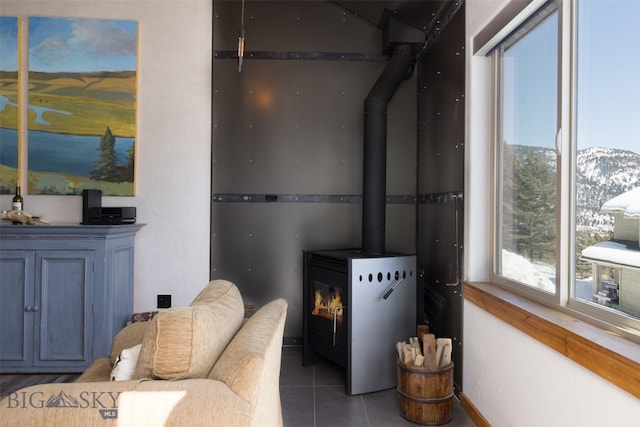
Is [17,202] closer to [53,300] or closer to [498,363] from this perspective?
[53,300]

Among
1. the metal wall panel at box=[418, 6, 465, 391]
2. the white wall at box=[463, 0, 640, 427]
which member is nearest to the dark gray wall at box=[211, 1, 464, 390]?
the metal wall panel at box=[418, 6, 465, 391]

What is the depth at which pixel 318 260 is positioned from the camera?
3262mm

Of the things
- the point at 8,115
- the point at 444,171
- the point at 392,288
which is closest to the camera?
the point at 392,288

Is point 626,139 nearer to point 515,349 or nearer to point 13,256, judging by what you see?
point 515,349

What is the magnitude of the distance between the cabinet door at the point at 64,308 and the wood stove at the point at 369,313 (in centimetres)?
172

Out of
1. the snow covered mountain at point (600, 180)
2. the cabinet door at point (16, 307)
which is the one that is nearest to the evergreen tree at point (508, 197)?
the snow covered mountain at point (600, 180)

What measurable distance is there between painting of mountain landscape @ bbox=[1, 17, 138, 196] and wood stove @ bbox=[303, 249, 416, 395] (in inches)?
78.9

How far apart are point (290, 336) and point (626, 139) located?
287 cm

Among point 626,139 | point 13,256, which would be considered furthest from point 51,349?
point 626,139

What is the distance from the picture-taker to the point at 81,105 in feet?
12.2

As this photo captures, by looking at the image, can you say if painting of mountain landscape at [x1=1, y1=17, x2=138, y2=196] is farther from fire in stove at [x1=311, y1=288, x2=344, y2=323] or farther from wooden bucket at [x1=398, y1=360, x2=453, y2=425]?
wooden bucket at [x1=398, y1=360, x2=453, y2=425]

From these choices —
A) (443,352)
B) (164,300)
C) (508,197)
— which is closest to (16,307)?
(164,300)

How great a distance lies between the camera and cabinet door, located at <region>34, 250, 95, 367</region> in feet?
10.5

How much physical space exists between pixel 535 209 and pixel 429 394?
113cm
